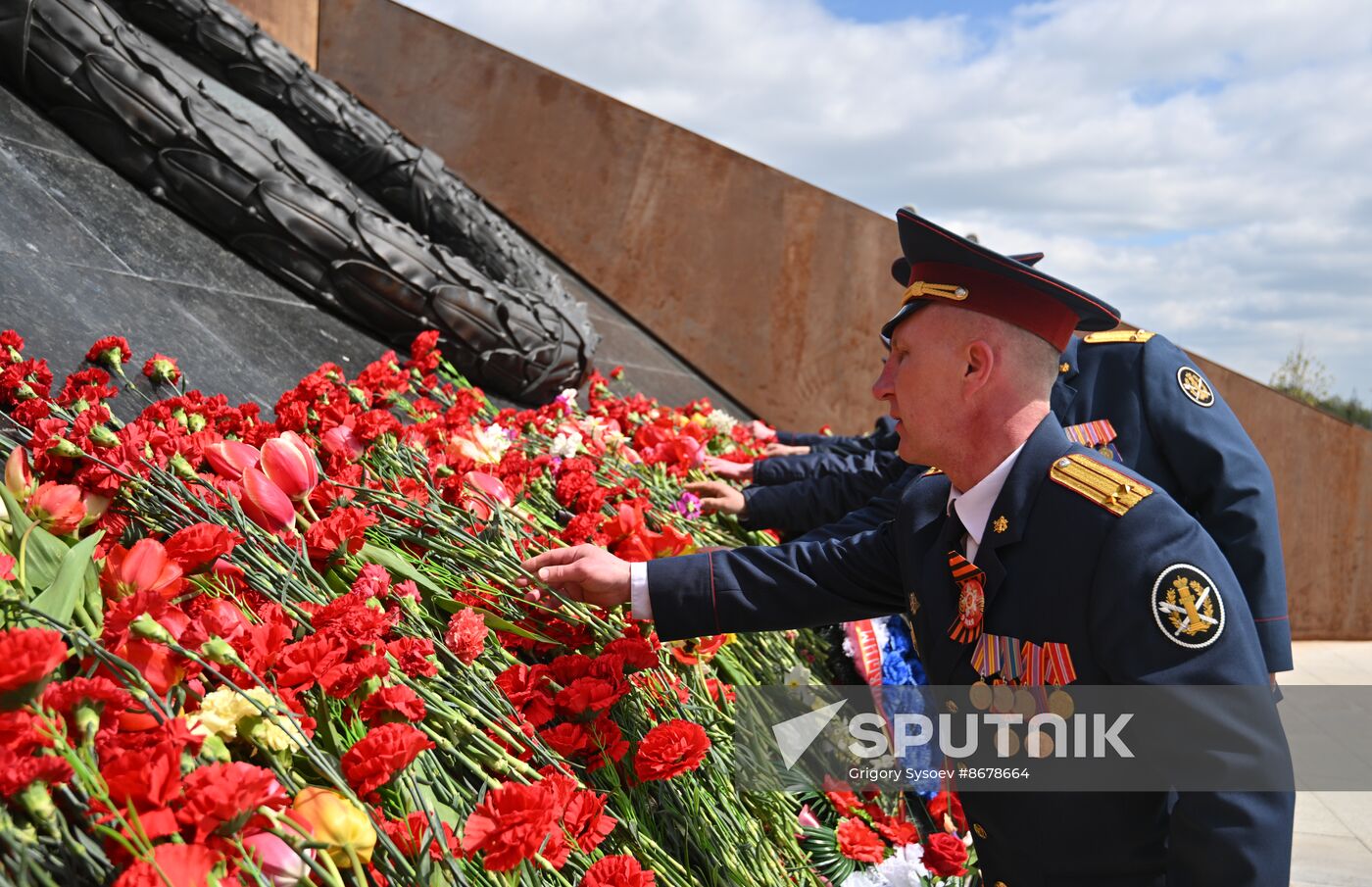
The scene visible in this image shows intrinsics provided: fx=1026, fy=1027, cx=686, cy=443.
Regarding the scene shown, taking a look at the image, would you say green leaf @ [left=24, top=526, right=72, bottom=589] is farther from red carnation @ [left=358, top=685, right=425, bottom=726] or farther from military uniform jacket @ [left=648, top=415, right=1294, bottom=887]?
military uniform jacket @ [left=648, top=415, right=1294, bottom=887]

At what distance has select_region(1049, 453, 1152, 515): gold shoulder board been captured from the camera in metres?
1.39

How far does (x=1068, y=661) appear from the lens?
1.41m

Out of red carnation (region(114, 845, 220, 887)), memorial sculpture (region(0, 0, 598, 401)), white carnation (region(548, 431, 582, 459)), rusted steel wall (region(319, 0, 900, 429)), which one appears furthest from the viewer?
rusted steel wall (region(319, 0, 900, 429))

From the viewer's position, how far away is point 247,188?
3488 millimetres

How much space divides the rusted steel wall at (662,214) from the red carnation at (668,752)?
5.38m

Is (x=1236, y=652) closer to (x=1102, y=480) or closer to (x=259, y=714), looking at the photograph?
(x=1102, y=480)

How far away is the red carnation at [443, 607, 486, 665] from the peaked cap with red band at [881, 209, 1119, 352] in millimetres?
822


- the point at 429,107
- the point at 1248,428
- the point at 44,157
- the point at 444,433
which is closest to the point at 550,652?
the point at 444,433

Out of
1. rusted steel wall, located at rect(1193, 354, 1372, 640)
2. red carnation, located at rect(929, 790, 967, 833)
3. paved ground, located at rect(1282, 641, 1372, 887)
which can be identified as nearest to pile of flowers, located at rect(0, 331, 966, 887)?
red carnation, located at rect(929, 790, 967, 833)

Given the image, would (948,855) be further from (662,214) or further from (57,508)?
(662,214)

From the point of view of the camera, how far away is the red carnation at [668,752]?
1.46 meters

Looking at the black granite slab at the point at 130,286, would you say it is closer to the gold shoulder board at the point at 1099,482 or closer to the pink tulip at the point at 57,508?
the pink tulip at the point at 57,508

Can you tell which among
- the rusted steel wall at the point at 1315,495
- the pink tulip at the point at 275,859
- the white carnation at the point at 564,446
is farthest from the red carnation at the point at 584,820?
the rusted steel wall at the point at 1315,495

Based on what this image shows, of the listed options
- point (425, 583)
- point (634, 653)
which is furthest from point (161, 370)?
point (634, 653)
